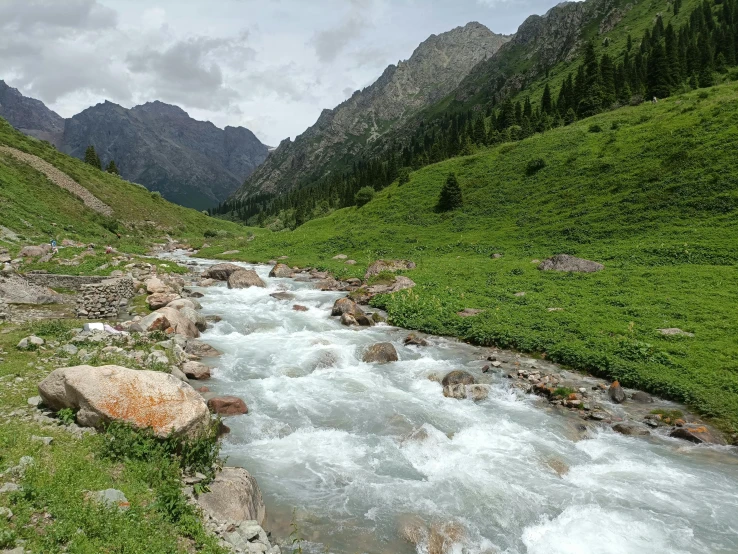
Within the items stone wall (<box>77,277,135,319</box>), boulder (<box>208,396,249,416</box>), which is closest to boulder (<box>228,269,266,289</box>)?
stone wall (<box>77,277,135,319</box>)

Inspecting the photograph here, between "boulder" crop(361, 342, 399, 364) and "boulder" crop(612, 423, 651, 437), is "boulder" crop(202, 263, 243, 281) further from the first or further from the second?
"boulder" crop(612, 423, 651, 437)

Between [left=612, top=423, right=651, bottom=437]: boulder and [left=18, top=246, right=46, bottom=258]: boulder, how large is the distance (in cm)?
4096

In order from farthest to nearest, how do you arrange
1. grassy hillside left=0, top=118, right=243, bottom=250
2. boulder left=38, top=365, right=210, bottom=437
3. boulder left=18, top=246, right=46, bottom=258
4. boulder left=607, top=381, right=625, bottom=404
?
→ grassy hillside left=0, top=118, right=243, bottom=250 → boulder left=18, top=246, right=46, bottom=258 → boulder left=607, top=381, right=625, bottom=404 → boulder left=38, top=365, right=210, bottom=437

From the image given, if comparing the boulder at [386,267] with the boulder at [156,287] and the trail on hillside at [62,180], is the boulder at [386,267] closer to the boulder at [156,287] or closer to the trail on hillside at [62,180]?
the boulder at [156,287]

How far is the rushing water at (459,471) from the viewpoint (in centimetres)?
955

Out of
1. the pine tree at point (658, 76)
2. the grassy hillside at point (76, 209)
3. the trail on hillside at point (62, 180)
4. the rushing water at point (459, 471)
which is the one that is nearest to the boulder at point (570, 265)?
the rushing water at point (459, 471)

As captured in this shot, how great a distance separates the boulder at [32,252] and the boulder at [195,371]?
24970mm

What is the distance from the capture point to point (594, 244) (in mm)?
36594

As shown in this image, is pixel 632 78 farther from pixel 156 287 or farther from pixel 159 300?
pixel 159 300

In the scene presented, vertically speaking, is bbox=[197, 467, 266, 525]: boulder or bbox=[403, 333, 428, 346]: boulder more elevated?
bbox=[403, 333, 428, 346]: boulder

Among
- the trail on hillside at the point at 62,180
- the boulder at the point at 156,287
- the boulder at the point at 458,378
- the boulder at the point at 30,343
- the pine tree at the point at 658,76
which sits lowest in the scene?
the boulder at the point at 458,378

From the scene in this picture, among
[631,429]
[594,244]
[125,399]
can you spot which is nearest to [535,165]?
[594,244]

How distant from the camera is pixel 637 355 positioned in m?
18.3

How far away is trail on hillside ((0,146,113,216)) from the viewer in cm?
6400
